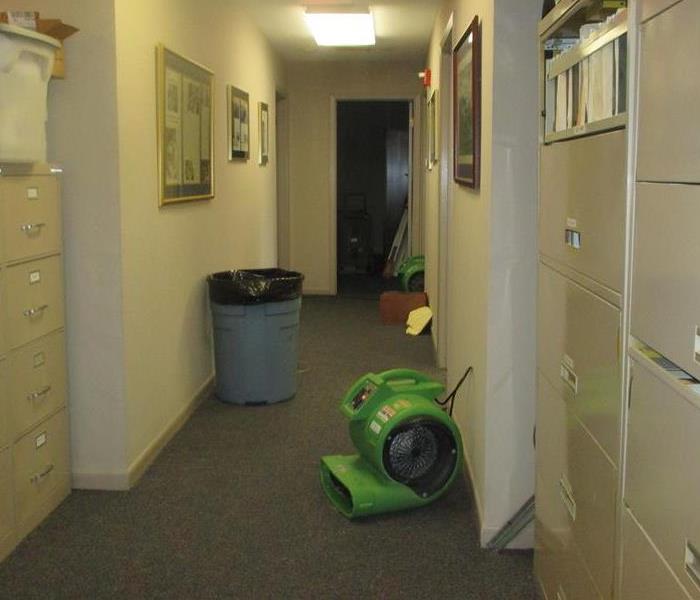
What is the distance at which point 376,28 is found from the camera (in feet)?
21.5

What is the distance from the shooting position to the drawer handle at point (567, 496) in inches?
85.1

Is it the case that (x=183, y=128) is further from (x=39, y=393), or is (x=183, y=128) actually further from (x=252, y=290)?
(x=39, y=393)

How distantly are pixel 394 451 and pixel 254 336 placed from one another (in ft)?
5.20

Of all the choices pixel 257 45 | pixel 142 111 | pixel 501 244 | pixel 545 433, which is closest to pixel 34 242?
pixel 142 111

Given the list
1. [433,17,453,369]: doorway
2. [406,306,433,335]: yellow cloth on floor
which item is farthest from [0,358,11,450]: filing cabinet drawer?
[406,306,433,335]: yellow cloth on floor

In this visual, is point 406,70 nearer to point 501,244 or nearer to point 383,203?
point 383,203

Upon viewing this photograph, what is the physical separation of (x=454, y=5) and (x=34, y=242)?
2397 millimetres

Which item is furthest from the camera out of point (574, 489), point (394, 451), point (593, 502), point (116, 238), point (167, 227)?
point (167, 227)

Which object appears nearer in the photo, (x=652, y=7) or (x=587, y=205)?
(x=652, y=7)

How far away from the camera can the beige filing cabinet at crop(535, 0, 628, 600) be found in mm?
1754

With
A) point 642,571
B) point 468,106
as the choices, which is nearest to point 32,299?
point 468,106

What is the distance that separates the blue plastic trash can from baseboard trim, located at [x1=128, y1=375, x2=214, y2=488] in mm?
119

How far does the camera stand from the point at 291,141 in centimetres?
870

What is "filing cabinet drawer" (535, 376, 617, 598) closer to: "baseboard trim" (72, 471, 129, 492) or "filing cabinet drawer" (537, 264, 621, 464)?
"filing cabinet drawer" (537, 264, 621, 464)
